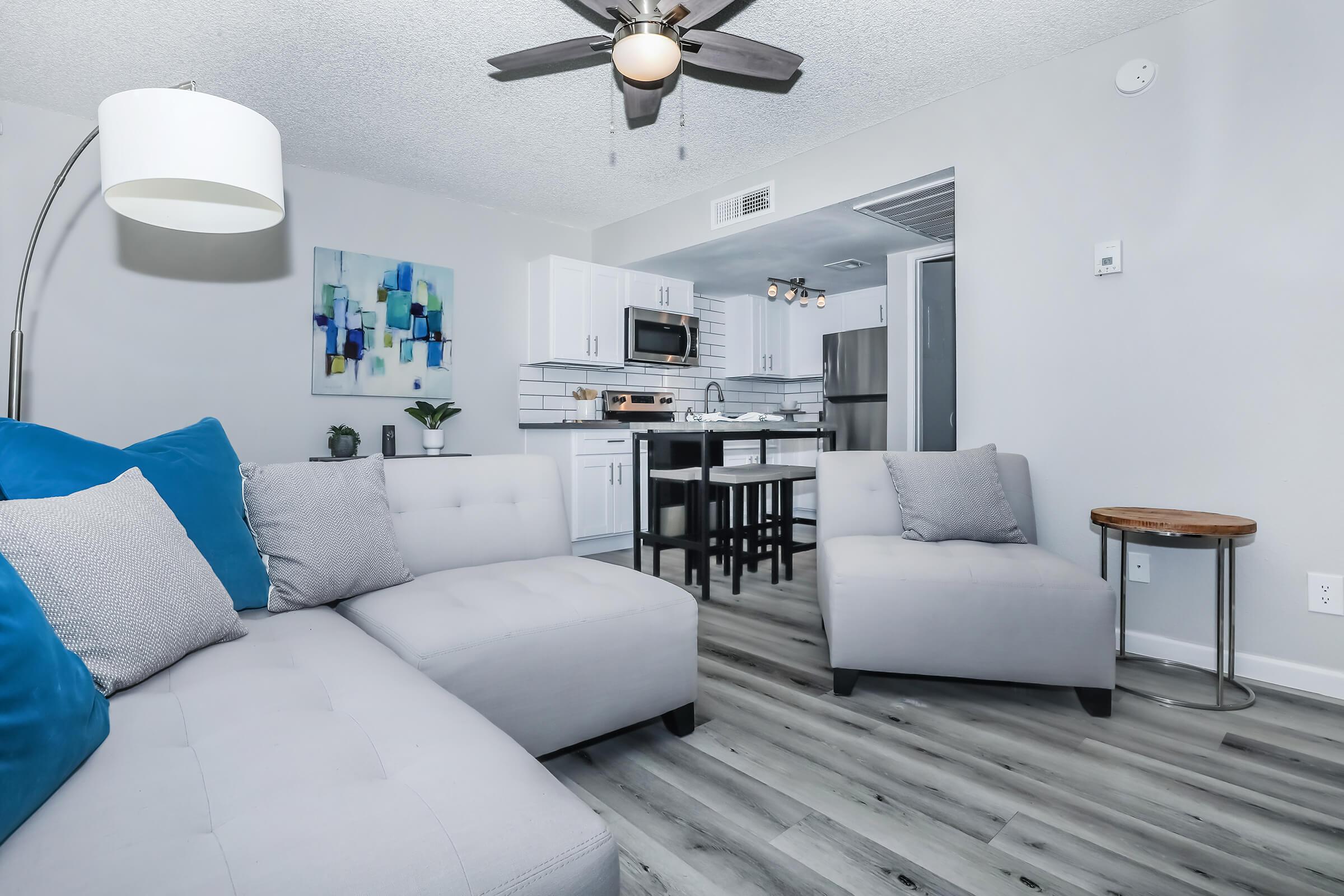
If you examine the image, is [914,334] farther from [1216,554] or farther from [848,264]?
[1216,554]

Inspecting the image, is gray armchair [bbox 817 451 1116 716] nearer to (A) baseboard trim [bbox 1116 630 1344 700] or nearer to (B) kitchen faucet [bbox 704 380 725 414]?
(A) baseboard trim [bbox 1116 630 1344 700]

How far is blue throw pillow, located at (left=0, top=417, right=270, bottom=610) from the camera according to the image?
1.42m

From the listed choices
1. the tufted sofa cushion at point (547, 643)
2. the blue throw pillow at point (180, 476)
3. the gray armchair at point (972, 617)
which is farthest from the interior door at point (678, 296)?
the blue throw pillow at point (180, 476)

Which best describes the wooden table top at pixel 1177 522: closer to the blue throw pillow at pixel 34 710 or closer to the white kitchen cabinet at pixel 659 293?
the blue throw pillow at pixel 34 710

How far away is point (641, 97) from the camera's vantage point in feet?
8.75

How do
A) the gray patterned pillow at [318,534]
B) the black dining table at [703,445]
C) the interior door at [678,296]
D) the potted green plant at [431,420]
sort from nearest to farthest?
the gray patterned pillow at [318,534]
the black dining table at [703,445]
the potted green plant at [431,420]
the interior door at [678,296]

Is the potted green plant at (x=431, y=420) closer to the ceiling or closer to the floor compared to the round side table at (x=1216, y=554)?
closer to the ceiling

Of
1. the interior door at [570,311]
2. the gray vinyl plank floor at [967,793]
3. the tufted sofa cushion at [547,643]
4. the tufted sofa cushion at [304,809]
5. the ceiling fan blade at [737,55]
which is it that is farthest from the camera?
the interior door at [570,311]

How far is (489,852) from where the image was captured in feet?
2.57

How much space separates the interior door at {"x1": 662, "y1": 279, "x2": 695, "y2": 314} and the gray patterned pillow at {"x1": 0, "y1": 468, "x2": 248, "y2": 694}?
14.8 feet

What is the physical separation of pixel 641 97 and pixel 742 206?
1785 millimetres

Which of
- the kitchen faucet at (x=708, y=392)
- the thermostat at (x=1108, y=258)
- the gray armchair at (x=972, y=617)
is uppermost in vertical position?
the thermostat at (x=1108, y=258)

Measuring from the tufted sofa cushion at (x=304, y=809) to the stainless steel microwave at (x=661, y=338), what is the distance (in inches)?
172

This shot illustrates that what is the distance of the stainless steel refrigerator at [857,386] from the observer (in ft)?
18.8
